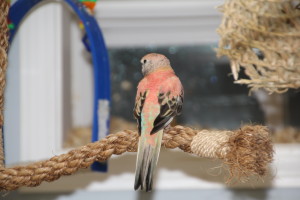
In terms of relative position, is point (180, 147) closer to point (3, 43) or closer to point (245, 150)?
point (245, 150)

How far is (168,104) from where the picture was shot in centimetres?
55

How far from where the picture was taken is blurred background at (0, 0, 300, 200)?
105cm

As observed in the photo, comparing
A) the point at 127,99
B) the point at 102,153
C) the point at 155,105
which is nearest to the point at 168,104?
the point at 155,105

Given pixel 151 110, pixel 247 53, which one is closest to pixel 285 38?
pixel 247 53

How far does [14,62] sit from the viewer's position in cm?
109

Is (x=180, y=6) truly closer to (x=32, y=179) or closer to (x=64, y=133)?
(x=64, y=133)

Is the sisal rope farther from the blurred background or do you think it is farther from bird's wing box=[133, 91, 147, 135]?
the blurred background

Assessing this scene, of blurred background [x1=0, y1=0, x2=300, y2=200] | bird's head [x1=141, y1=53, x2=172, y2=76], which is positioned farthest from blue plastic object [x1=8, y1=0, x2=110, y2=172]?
bird's head [x1=141, y1=53, x2=172, y2=76]

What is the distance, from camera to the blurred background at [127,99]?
1051 millimetres

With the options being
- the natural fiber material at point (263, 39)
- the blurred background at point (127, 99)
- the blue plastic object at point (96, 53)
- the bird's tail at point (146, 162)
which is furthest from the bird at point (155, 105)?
the blurred background at point (127, 99)

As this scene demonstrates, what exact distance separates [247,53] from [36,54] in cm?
59

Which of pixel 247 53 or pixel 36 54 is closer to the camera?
pixel 247 53

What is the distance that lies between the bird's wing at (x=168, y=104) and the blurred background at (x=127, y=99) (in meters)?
0.46

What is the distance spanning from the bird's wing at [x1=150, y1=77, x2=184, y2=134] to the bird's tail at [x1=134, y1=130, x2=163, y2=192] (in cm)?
1
